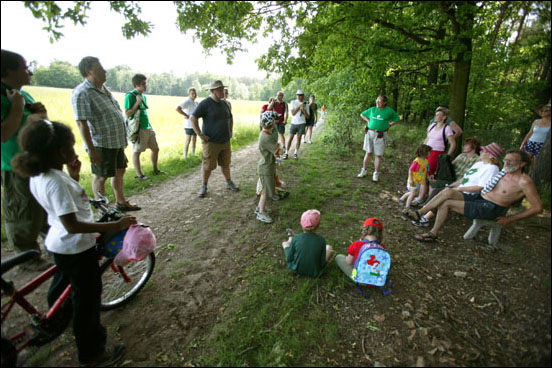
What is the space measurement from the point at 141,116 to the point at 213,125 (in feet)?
6.64

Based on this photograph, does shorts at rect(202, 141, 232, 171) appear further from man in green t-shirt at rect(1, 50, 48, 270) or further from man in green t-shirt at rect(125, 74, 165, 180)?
man in green t-shirt at rect(1, 50, 48, 270)

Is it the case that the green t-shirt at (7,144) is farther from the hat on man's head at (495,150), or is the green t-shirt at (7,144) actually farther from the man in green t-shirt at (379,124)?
the man in green t-shirt at (379,124)

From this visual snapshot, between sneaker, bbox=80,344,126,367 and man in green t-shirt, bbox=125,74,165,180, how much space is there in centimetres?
496

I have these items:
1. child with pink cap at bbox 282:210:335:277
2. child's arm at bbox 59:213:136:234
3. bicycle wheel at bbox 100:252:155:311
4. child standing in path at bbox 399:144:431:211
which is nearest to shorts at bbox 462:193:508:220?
child standing in path at bbox 399:144:431:211

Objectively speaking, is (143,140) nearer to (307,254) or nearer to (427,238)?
(307,254)

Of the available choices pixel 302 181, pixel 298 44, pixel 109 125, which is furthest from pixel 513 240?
pixel 109 125

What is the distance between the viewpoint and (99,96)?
13.3 feet

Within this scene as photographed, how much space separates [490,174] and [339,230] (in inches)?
102

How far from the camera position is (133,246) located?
2541 millimetres

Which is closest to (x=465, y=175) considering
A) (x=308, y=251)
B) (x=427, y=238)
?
(x=427, y=238)

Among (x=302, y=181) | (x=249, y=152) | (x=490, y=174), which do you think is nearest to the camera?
(x=490, y=174)

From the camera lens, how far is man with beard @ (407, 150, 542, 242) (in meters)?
3.35

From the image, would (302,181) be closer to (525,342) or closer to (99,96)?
(99,96)

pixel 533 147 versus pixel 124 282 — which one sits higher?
pixel 533 147
